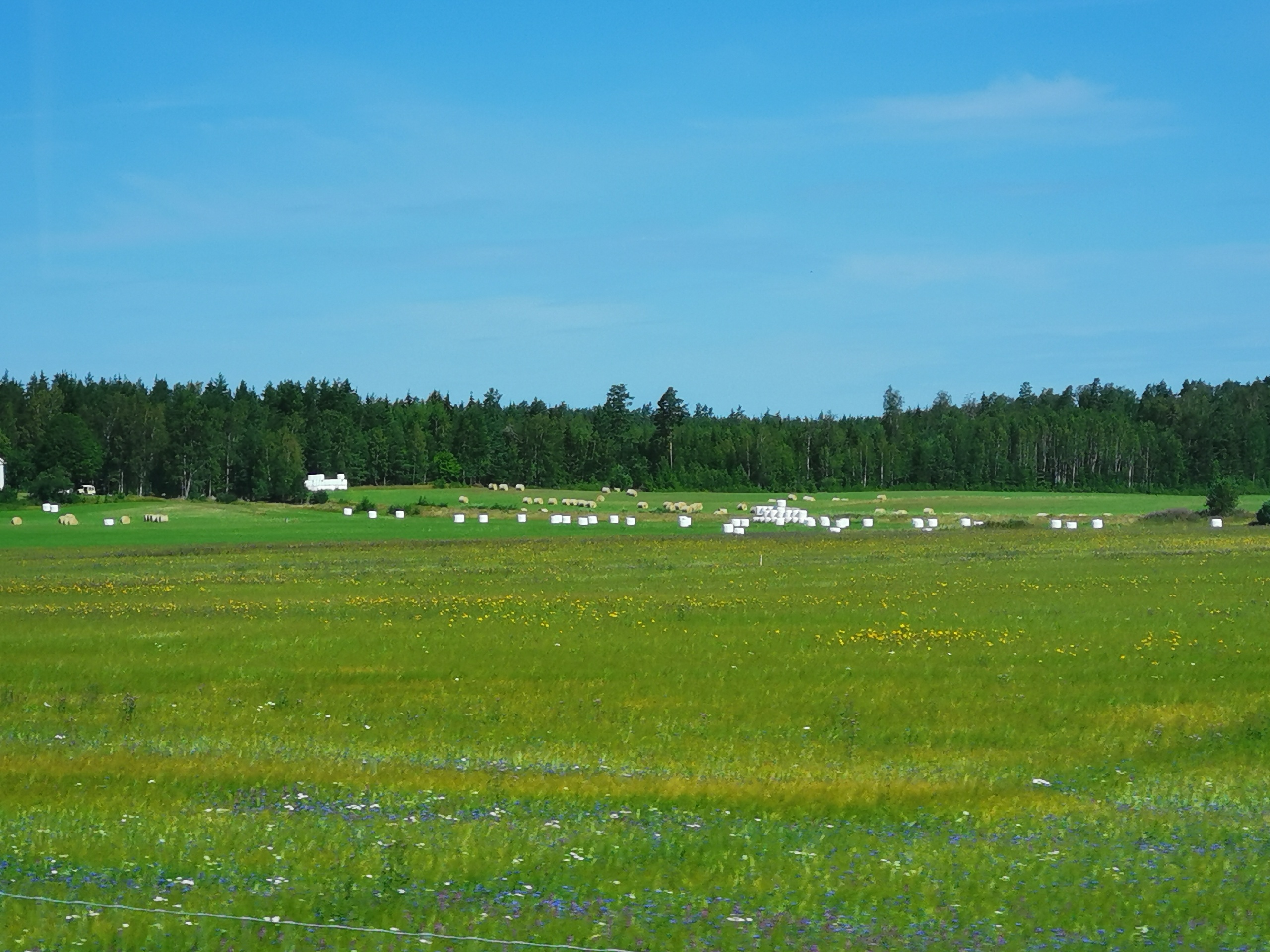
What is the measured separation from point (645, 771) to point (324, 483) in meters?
157

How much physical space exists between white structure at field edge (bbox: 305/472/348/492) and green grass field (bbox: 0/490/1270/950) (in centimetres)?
12031

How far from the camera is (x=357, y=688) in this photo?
23.8 meters

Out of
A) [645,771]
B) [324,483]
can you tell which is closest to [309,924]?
[645,771]

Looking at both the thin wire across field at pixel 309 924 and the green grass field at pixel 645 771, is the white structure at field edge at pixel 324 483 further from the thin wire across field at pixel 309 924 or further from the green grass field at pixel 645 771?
the thin wire across field at pixel 309 924

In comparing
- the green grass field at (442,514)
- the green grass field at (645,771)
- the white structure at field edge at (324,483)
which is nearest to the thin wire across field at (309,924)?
the green grass field at (645,771)

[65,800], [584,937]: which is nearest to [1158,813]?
[584,937]

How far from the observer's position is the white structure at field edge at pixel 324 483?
162375 millimetres

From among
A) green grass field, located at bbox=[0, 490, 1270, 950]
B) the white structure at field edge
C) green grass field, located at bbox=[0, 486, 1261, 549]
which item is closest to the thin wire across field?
green grass field, located at bbox=[0, 490, 1270, 950]

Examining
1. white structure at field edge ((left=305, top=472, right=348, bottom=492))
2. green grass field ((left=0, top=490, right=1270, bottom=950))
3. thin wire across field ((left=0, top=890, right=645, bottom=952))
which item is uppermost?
white structure at field edge ((left=305, top=472, right=348, bottom=492))

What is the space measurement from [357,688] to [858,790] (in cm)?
1177

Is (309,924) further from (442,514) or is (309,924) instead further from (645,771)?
(442,514)

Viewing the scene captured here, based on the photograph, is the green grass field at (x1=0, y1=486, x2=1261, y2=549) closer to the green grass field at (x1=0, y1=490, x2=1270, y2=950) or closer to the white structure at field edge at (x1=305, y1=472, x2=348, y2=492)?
the white structure at field edge at (x1=305, y1=472, x2=348, y2=492)

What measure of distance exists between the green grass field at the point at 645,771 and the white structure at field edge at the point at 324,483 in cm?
12031

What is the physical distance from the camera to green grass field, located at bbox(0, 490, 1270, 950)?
31.5 ft
